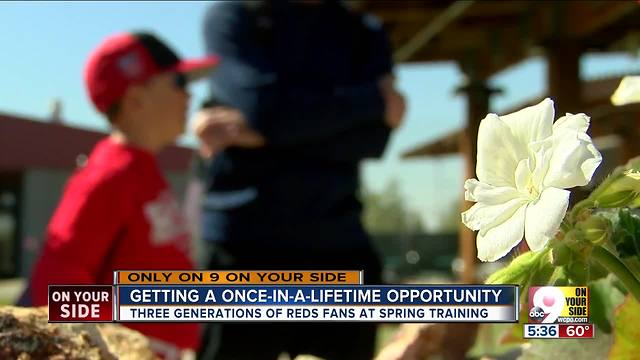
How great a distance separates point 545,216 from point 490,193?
2 centimetres

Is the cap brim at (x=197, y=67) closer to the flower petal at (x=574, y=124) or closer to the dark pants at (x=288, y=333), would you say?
the dark pants at (x=288, y=333)

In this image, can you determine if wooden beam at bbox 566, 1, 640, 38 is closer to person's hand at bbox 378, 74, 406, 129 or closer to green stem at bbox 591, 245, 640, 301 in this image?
person's hand at bbox 378, 74, 406, 129

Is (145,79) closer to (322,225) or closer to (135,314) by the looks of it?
(322,225)

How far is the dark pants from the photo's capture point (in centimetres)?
67

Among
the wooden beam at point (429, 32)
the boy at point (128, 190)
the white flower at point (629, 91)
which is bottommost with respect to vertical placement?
the white flower at point (629, 91)

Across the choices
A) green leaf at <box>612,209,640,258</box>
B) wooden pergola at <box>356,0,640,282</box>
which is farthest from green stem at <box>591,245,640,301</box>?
wooden pergola at <box>356,0,640,282</box>

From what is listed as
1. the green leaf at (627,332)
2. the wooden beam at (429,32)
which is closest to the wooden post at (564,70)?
the wooden beam at (429,32)

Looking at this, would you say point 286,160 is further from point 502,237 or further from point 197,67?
point 502,237

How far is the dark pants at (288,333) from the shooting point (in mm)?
672

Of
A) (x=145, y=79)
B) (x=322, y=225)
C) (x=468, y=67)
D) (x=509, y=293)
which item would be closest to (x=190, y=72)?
(x=145, y=79)

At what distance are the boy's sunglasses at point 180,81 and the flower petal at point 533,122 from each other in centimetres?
64

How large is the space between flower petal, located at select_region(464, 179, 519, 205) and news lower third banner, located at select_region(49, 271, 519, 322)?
0.57ft

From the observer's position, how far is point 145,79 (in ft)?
2.84

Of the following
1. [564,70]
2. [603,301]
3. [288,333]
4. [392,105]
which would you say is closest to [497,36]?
[564,70]
